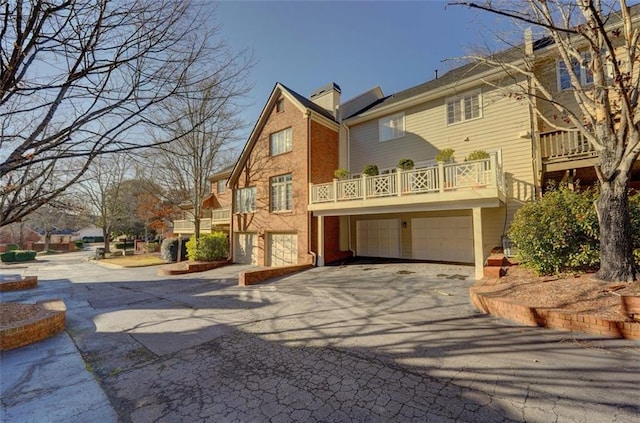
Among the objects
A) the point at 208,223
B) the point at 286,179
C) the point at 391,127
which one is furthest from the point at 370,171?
the point at 208,223

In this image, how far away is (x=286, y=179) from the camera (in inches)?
598

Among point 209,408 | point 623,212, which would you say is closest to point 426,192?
point 623,212

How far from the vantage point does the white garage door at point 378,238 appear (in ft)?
45.6

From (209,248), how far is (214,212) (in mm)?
3978

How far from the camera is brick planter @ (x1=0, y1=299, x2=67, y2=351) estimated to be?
16.3 feet

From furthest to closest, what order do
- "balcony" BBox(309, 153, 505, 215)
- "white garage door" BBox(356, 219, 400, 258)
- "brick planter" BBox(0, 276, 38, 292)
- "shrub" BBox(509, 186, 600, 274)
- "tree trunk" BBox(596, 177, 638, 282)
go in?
"white garage door" BBox(356, 219, 400, 258)
"brick planter" BBox(0, 276, 38, 292)
"balcony" BBox(309, 153, 505, 215)
"shrub" BBox(509, 186, 600, 274)
"tree trunk" BBox(596, 177, 638, 282)

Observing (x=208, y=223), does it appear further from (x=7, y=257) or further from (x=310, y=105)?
(x=7, y=257)

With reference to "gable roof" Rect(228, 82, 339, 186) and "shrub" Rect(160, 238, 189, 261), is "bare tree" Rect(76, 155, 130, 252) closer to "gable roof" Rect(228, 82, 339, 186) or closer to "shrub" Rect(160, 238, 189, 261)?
"shrub" Rect(160, 238, 189, 261)

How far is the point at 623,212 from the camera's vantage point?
584 centimetres

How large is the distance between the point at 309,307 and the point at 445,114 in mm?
10351

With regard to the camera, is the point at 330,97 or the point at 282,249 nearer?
the point at 282,249

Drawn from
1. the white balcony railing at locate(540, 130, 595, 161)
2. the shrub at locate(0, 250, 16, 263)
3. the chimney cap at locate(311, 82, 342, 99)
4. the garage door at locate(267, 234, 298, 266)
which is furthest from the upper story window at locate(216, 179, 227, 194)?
the shrub at locate(0, 250, 16, 263)

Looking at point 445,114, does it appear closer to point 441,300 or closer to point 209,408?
point 441,300

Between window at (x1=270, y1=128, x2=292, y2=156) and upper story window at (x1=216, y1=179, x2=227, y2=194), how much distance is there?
998 centimetres
